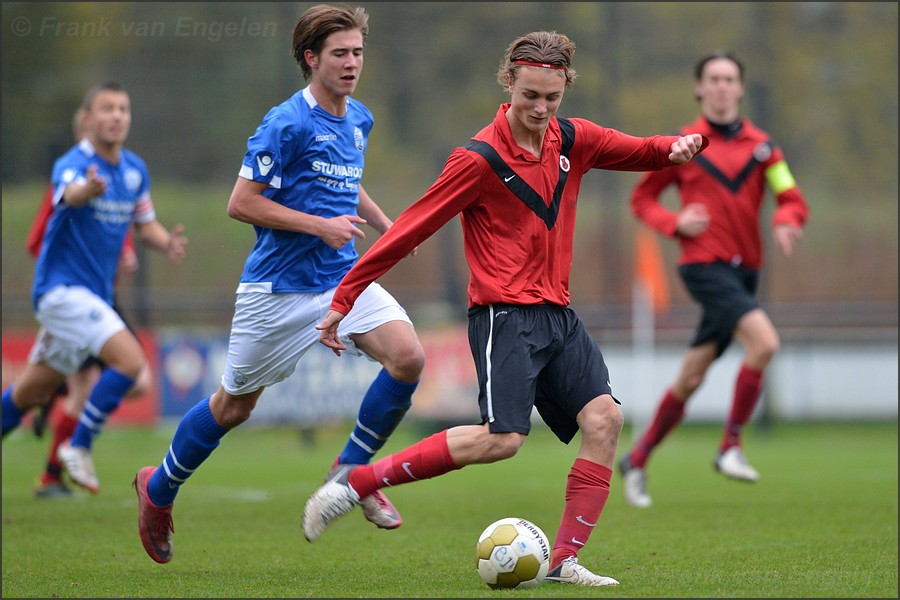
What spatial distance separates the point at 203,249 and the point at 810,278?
313 inches

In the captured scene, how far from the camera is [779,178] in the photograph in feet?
26.0

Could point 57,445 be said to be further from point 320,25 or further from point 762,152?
point 762,152

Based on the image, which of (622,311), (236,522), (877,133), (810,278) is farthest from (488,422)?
(877,133)

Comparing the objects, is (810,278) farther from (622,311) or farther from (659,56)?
(659,56)

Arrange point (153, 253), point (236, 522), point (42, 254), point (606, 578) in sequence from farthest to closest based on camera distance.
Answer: point (153, 253), point (42, 254), point (236, 522), point (606, 578)

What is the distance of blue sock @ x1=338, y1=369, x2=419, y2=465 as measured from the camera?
5328mm

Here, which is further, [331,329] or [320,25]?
[320,25]

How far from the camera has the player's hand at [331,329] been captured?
15.2 ft

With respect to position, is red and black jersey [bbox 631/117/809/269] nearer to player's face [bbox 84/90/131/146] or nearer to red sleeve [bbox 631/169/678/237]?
red sleeve [bbox 631/169/678/237]

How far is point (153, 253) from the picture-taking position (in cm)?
1537

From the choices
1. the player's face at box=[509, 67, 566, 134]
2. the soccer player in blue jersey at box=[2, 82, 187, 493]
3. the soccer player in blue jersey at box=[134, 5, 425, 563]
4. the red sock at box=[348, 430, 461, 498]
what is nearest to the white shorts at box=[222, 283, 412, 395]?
the soccer player in blue jersey at box=[134, 5, 425, 563]

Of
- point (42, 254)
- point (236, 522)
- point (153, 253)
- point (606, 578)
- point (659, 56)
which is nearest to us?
point (606, 578)

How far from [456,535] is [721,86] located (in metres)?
3.46

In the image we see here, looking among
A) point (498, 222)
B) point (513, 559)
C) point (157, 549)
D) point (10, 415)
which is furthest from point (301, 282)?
point (10, 415)
